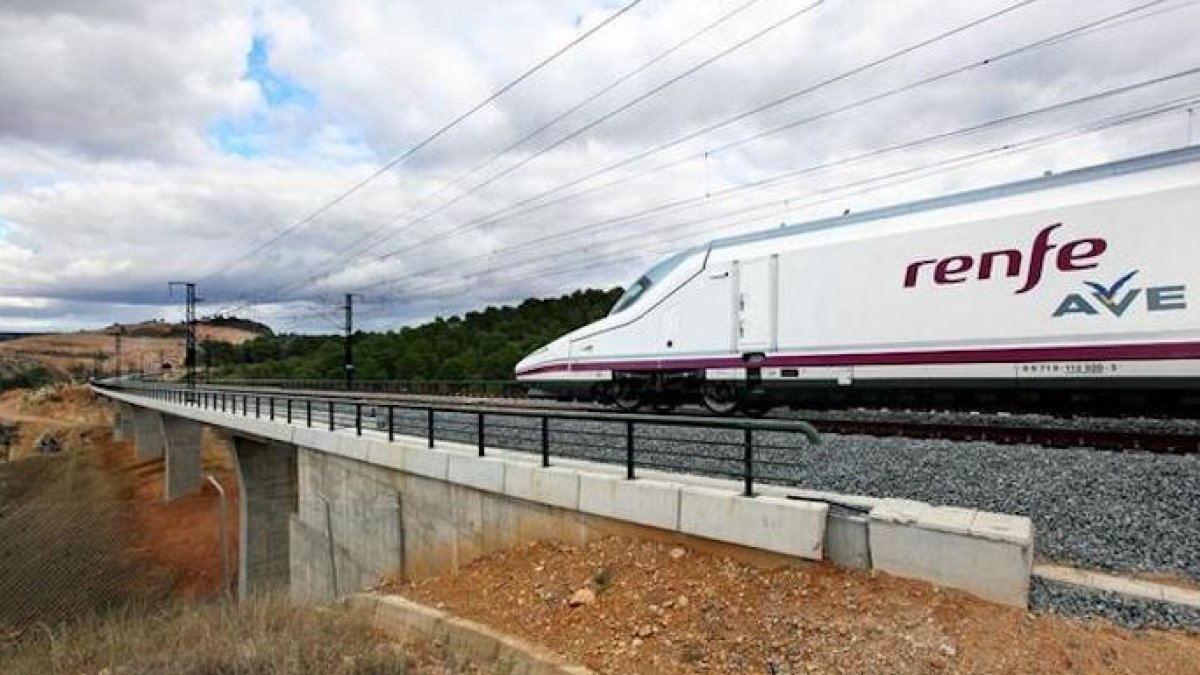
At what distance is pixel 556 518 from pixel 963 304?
6.87m

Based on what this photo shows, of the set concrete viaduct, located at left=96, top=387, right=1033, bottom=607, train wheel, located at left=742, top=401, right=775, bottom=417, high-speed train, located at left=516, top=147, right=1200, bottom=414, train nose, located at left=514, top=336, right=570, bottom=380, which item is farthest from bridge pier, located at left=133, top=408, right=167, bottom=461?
train wheel, located at left=742, top=401, right=775, bottom=417

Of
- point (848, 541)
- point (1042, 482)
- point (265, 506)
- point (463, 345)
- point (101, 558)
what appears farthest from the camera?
point (463, 345)

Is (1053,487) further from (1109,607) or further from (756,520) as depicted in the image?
(756,520)

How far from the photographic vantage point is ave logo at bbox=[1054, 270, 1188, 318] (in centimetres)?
877

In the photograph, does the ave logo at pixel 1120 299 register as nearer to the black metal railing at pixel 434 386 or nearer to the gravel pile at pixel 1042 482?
the gravel pile at pixel 1042 482

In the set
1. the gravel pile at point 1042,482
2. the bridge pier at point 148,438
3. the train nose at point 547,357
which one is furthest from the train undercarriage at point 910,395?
the bridge pier at point 148,438

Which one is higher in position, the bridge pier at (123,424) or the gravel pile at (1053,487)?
the gravel pile at (1053,487)

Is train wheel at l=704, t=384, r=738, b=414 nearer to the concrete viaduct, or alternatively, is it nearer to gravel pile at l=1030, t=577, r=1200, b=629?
the concrete viaduct

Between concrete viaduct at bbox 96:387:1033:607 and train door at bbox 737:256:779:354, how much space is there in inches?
210

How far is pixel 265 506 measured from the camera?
28.2 m

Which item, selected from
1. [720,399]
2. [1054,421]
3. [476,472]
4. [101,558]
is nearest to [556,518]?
[476,472]

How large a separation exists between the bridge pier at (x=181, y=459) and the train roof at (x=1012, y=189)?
153 feet

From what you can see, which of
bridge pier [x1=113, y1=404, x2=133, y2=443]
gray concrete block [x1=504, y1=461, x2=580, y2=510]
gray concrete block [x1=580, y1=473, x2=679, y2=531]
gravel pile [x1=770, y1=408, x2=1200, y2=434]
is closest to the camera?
gray concrete block [x1=580, y1=473, x2=679, y2=531]

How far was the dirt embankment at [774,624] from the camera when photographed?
4352 millimetres
